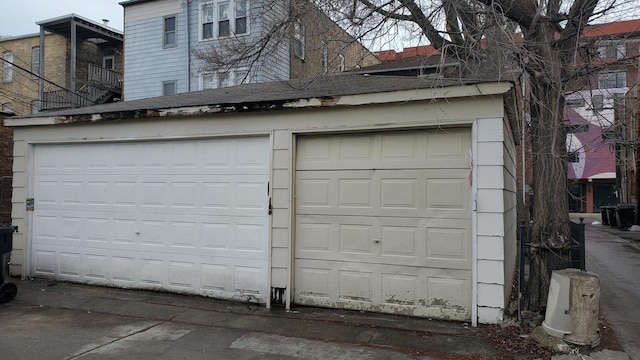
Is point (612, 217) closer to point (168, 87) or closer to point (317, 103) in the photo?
point (168, 87)

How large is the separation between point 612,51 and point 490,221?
3.19 meters

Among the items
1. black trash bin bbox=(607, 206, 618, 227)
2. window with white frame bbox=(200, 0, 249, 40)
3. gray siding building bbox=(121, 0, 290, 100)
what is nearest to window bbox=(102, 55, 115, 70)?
gray siding building bbox=(121, 0, 290, 100)

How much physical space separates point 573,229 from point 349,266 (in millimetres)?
3066

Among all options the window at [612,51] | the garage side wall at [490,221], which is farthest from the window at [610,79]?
the garage side wall at [490,221]

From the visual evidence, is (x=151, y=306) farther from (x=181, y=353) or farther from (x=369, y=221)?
(x=369, y=221)

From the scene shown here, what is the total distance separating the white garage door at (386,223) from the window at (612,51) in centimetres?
243

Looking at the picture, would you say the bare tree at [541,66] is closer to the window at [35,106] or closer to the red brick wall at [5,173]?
the red brick wall at [5,173]

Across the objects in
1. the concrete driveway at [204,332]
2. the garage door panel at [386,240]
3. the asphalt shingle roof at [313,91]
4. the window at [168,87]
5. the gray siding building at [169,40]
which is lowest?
the concrete driveway at [204,332]

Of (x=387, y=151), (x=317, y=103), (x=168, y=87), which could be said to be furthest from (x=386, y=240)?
(x=168, y=87)

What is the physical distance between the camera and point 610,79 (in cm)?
694

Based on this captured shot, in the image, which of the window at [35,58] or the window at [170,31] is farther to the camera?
the window at [35,58]

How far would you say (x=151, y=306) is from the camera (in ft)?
21.9

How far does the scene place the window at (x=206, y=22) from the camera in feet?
59.2

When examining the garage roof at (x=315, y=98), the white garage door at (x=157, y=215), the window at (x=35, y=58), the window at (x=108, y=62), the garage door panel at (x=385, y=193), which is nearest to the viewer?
the garage roof at (x=315, y=98)
